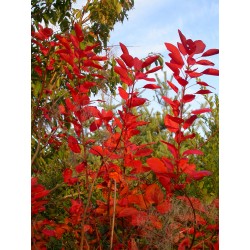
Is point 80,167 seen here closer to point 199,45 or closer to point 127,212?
point 127,212

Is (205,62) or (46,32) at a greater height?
(46,32)

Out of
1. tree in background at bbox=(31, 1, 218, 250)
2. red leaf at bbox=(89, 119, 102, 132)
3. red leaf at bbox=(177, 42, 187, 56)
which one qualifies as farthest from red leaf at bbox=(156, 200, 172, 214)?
red leaf at bbox=(177, 42, 187, 56)

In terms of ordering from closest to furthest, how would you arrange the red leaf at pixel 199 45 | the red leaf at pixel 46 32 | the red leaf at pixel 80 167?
the red leaf at pixel 199 45 < the red leaf at pixel 80 167 < the red leaf at pixel 46 32

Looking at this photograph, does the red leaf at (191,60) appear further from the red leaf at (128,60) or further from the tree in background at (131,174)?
the red leaf at (128,60)

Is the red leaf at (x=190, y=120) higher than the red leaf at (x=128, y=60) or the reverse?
the reverse

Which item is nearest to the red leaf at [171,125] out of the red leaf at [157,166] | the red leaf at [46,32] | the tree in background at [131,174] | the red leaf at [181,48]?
the tree in background at [131,174]

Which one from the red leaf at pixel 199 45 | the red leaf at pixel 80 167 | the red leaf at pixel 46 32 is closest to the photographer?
the red leaf at pixel 199 45

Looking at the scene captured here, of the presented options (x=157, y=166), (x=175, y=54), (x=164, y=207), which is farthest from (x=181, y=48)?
(x=164, y=207)

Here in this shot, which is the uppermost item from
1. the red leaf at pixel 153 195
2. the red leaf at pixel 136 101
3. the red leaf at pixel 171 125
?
the red leaf at pixel 136 101

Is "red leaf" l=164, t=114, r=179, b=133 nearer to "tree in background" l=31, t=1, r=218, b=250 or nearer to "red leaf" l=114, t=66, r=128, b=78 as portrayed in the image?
"tree in background" l=31, t=1, r=218, b=250

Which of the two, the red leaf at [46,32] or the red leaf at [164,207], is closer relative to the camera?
the red leaf at [164,207]
